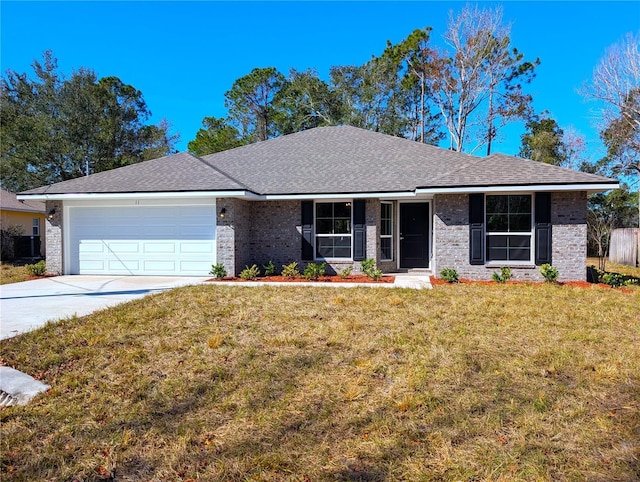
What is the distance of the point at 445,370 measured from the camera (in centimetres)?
456

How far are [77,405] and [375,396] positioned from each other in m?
2.96

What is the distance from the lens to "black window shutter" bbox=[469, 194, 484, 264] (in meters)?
10.7

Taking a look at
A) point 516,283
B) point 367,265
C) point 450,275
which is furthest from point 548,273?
point 367,265

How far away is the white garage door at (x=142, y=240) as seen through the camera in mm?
11719

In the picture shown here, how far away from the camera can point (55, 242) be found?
12.2 metres

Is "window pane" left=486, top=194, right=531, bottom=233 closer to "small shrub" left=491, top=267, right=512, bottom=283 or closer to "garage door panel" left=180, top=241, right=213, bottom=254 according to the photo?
"small shrub" left=491, top=267, right=512, bottom=283

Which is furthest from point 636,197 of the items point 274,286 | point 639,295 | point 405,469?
point 405,469

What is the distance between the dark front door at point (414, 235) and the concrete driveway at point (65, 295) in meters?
6.35

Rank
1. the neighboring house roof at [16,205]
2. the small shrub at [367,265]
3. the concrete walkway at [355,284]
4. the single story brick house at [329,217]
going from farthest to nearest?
the neighboring house roof at [16,205] → the small shrub at [367,265] → the single story brick house at [329,217] → the concrete walkway at [355,284]

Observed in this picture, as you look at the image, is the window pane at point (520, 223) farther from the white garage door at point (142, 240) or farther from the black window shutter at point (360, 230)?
the white garage door at point (142, 240)

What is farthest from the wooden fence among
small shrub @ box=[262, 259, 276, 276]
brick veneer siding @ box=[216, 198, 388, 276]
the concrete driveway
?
the concrete driveway

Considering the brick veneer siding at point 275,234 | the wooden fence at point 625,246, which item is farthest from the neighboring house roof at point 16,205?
the wooden fence at point 625,246

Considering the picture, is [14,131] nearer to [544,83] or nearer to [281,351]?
[281,351]

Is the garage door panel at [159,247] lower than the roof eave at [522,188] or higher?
lower
